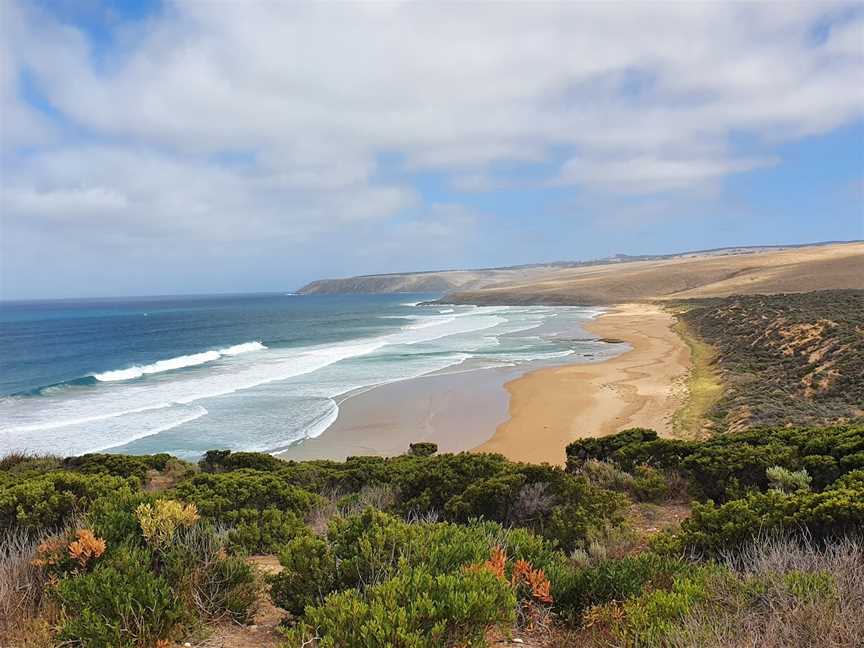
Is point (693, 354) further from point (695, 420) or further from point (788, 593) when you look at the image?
point (788, 593)

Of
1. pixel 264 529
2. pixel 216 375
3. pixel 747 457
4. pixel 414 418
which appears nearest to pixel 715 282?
pixel 216 375

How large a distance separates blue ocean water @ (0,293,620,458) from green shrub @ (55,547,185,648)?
542 inches

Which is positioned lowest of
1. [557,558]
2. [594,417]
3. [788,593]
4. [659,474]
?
[594,417]

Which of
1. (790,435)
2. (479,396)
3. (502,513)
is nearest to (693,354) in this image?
(479,396)

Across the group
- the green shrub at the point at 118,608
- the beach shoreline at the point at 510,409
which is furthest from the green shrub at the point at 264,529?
the beach shoreline at the point at 510,409

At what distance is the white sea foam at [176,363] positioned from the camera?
34.1m

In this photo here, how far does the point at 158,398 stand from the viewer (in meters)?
26.1

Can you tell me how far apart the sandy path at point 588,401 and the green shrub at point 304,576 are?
10958 millimetres

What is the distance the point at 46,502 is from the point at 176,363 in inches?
1447

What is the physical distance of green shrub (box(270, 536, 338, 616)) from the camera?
3.87 m

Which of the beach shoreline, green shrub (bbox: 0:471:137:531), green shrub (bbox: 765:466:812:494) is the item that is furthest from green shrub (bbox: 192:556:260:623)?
the beach shoreline

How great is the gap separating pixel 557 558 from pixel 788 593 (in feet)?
5.80

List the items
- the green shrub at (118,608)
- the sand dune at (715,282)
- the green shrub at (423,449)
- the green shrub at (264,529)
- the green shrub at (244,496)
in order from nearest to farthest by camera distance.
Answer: the green shrub at (118,608) → the green shrub at (264,529) → the green shrub at (244,496) → the green shrub at (423,449) → the sand dune at (715,282)

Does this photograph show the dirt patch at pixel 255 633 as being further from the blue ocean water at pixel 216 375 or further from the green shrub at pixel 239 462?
the blue ocean water at pixel 216 375
